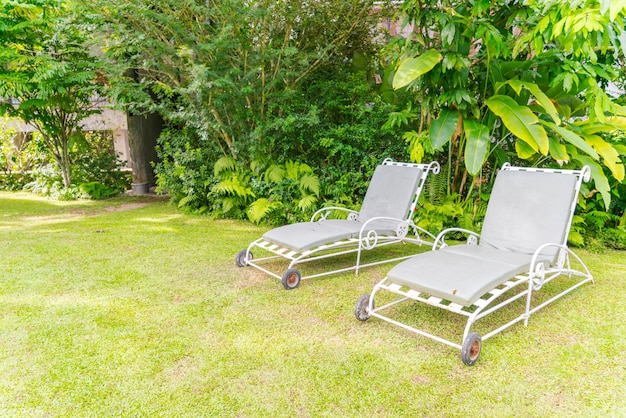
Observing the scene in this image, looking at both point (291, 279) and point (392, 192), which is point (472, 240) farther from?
point (291, 279)

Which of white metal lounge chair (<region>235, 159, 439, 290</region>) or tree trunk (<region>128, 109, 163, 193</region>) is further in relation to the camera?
tree trunk (<region>128, 109, 163, 193</region>)

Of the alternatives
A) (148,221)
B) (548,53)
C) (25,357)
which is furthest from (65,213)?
(548,53)

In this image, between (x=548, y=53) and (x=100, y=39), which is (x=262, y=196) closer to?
(x=100, y=39)

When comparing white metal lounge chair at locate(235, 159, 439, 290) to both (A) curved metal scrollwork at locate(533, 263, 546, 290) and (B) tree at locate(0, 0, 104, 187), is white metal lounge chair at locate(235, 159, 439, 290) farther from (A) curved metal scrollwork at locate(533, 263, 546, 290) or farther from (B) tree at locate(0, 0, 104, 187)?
(B) tree at locate(0, 0, 104, 187)


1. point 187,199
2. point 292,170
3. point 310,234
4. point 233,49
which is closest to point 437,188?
point 292,170

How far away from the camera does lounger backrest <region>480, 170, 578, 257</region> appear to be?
3.83m

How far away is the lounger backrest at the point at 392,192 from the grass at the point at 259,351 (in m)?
0.77

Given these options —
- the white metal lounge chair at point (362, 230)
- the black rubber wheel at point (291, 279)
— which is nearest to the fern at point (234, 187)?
the white metal lounge chair at point (362, 230)

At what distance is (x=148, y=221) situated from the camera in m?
7.25

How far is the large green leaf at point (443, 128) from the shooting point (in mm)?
4820

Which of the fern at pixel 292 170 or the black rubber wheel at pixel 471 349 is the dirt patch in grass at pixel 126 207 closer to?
the fern at pixel 292 170

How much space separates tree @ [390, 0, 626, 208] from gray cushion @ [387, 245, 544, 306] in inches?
54.0

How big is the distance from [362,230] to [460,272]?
58.4 inches

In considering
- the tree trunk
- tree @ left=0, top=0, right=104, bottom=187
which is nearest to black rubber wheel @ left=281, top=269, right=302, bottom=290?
tree @ left=0, top=0, right=104, bottom=187
